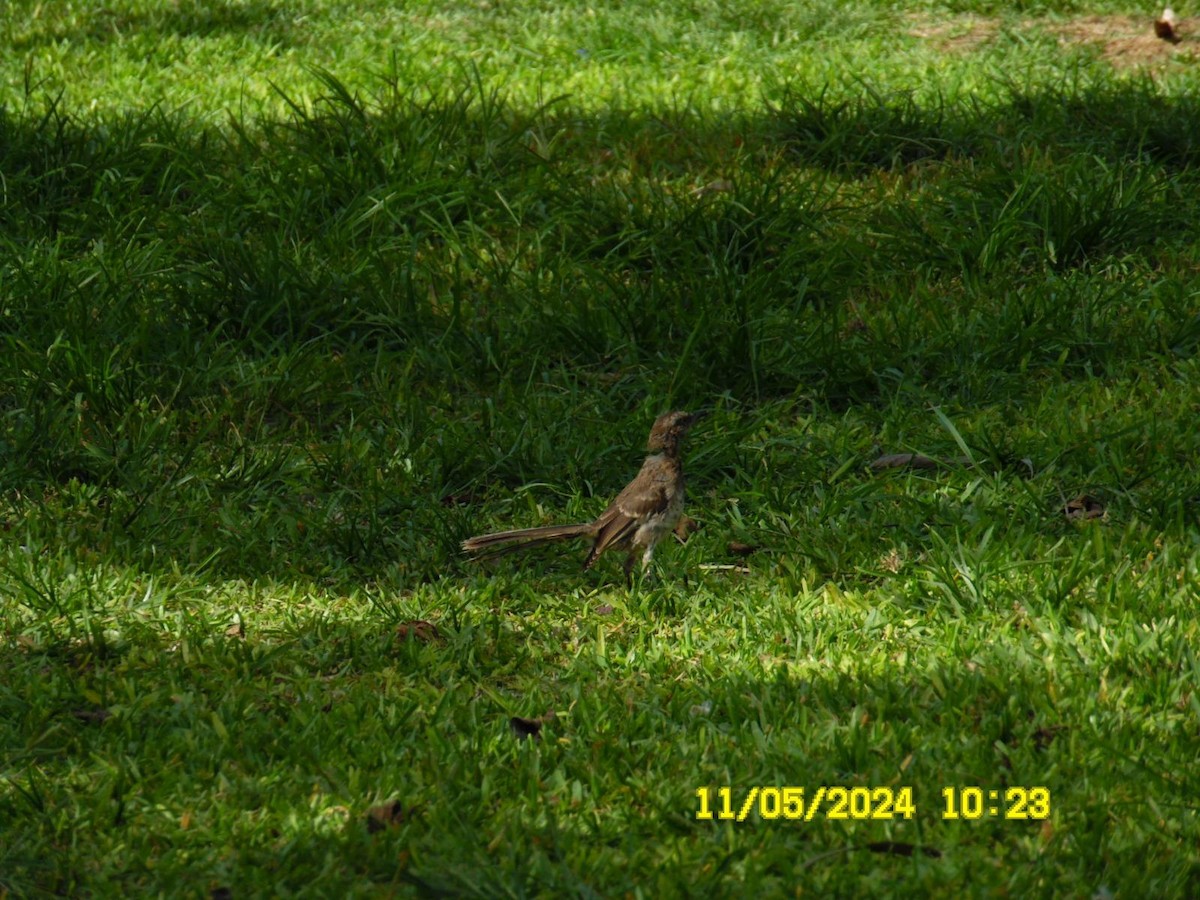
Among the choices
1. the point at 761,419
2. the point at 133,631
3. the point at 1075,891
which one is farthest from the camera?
the point at 761,419

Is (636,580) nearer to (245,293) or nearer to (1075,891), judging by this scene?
(1075,891)

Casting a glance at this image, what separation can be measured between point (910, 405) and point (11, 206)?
12.8ft

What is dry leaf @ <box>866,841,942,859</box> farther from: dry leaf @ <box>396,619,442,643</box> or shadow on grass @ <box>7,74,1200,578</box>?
shadow on grass @ <box>7,74,1200,578</box>

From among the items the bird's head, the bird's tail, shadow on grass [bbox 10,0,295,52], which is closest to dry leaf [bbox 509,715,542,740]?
the bird's tail

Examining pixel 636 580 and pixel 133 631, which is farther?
pixel 636 580

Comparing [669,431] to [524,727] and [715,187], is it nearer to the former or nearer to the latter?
[524,727]

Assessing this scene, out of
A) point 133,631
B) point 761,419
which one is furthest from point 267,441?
point 761,419

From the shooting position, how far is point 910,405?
5.81m

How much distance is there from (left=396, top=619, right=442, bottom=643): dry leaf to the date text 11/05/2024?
114 centimetres

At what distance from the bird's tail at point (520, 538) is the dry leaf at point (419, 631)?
0.98ft

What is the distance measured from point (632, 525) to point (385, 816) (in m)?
1.41

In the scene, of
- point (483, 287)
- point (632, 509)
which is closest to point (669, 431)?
point (632, 509)

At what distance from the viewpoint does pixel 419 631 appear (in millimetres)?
4480
